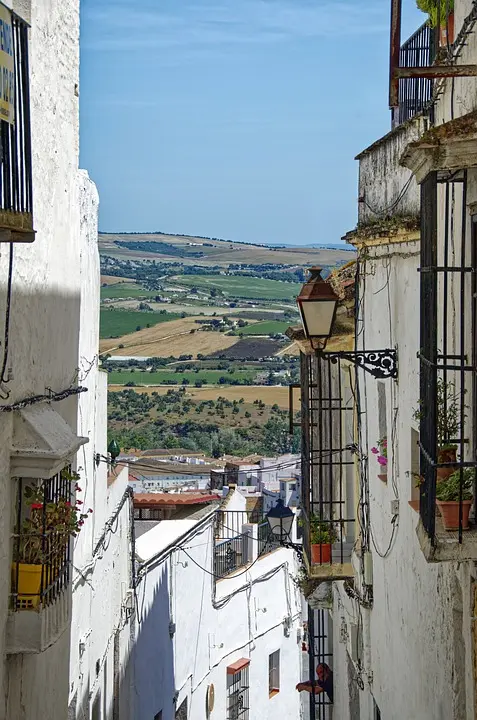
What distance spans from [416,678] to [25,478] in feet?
11.9

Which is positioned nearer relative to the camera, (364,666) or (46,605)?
(46,605)

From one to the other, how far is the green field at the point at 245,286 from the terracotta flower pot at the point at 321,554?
113 m

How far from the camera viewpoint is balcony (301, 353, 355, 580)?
13633 millimetres

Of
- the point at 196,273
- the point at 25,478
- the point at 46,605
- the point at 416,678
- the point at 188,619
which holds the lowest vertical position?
the point at 188,619

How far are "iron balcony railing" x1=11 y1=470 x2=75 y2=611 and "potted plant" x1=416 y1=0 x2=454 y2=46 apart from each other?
414 cm

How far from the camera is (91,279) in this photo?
13641 mm

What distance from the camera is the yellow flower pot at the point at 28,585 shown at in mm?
8031

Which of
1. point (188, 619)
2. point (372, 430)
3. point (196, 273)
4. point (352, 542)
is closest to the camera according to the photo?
point (372, 430)

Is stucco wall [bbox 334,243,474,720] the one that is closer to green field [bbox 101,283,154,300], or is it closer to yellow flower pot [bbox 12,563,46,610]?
yellow flower pot [bbox 12,563,46,610]

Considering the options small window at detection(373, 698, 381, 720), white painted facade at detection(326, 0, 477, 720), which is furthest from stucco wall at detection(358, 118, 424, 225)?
small window at detection(373, 698, 381, 720)

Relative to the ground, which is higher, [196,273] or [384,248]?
[196,273]

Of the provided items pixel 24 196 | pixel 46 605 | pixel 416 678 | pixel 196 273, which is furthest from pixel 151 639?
pixel 196 273

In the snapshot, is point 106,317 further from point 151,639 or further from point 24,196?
point 24,196

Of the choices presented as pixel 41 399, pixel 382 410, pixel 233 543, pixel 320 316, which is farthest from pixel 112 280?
pixel 41 399
